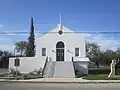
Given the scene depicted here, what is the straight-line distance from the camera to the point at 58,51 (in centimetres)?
4725

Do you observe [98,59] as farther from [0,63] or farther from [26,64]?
[26,64]

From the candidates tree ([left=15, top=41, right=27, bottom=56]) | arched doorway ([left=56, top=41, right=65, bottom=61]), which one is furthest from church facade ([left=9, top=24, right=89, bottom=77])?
tree ([left=15, top=41, right=27, bottom=56])

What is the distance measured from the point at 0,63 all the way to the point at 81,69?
1494 inches

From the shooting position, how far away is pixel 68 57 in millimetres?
46656

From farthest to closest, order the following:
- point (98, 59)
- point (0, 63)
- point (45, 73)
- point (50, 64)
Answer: point (98, 59) → point (0, 63) → point (50, 64) → point (45, 73)

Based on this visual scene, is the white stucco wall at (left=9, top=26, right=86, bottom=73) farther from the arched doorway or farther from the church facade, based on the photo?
the arched doorway

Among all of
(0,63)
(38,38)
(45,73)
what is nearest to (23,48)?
(0,63)

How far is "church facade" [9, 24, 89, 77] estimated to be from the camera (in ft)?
144

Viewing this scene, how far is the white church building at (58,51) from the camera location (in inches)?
1727

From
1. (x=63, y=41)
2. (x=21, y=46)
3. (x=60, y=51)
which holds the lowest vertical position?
(x=60, y=51)

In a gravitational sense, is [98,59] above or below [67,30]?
below

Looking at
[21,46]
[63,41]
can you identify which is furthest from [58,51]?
[21,46]

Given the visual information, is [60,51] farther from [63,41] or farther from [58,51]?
[63,41]

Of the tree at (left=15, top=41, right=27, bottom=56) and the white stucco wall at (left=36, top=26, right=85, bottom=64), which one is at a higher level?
the tree at (left=15, top=41, right=27, bottom=56)
